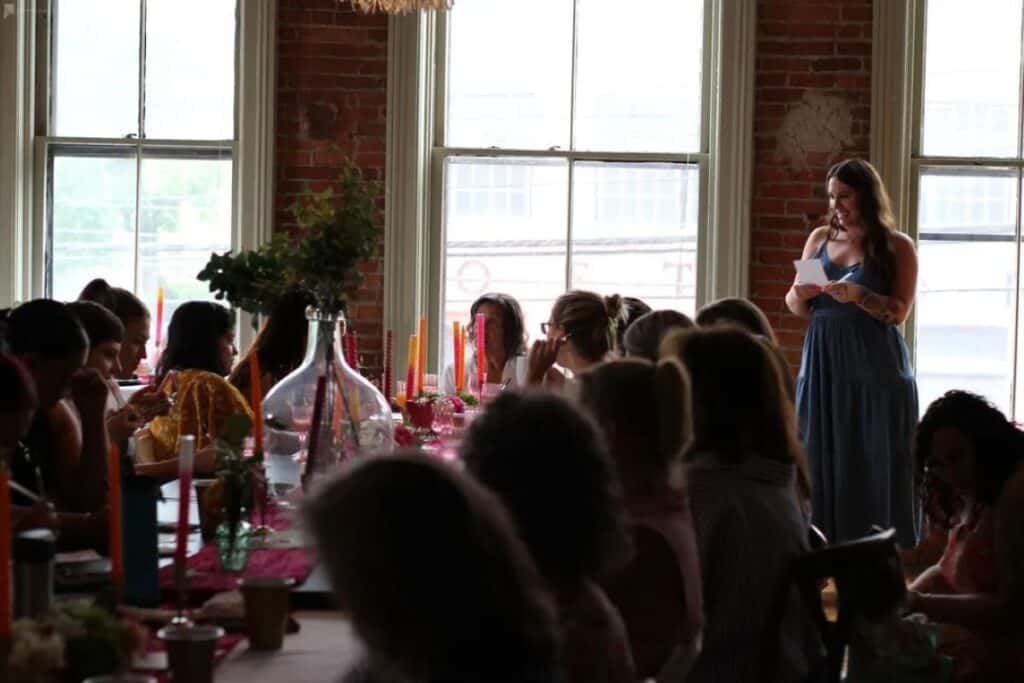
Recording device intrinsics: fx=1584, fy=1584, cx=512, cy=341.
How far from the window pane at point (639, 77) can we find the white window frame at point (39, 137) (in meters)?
1.33

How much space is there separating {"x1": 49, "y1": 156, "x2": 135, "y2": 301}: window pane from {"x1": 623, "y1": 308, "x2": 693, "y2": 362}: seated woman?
11.0ft

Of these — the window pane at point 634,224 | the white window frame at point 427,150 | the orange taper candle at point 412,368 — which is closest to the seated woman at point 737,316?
the orange taper candle at point 412,368

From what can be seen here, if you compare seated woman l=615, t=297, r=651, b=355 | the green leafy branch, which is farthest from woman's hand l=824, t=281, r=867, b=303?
the green leafy branch

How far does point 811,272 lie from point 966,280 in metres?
1.25

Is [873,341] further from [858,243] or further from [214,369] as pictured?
[214,369]

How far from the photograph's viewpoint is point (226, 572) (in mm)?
2727

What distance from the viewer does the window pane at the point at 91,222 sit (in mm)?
6773

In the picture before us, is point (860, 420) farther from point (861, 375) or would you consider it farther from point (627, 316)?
point (627, 316)

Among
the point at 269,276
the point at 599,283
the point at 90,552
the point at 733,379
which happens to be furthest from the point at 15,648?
the point at 599,283

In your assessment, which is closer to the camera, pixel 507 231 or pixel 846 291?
pixel 846 291

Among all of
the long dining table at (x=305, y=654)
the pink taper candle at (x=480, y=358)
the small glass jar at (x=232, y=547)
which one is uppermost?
the pink taper candle at (x=480, y=358)

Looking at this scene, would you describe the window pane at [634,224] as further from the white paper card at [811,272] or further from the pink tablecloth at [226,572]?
the pink tablecloth at [226,572]

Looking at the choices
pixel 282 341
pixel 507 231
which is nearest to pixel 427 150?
pixel 507 231

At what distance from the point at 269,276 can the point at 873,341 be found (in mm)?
2951
